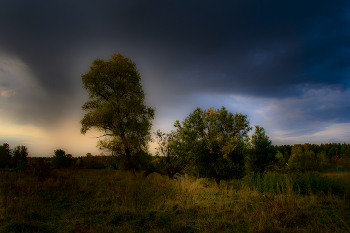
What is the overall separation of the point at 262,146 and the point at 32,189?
95.0 ft

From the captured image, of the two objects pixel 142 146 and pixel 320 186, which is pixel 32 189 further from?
pixel 320 186

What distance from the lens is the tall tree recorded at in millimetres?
17766

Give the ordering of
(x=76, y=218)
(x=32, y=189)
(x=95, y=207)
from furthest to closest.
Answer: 1. (x=32, y=189)
2. (x=95, y=207)
3. (x=76, y=218)

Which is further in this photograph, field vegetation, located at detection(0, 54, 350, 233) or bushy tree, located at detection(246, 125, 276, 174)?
bushy tree, located at detection(246, 125, 276, 174)

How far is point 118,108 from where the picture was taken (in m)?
18.6

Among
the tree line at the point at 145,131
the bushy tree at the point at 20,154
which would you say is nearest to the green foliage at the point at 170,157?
the tree line at the point at 145,131

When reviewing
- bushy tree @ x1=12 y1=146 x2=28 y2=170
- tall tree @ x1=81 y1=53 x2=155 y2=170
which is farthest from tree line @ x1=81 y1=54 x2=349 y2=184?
bushy tree @ x1=12 y1=146 x2=28 y2=170

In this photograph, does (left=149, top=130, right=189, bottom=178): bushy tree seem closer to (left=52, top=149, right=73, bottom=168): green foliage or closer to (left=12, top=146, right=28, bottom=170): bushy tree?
(left=52, top=149, right=73, bottom=168): green foliage

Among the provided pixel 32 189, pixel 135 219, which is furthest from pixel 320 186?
pixel 32 189

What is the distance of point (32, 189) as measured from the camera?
10273 millimetres

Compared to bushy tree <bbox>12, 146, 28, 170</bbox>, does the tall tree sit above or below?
above

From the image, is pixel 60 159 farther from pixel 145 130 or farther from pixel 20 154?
pixel 145 130

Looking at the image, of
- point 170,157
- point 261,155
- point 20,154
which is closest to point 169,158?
point 170,157

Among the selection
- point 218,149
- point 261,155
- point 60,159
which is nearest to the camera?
point 218,149
